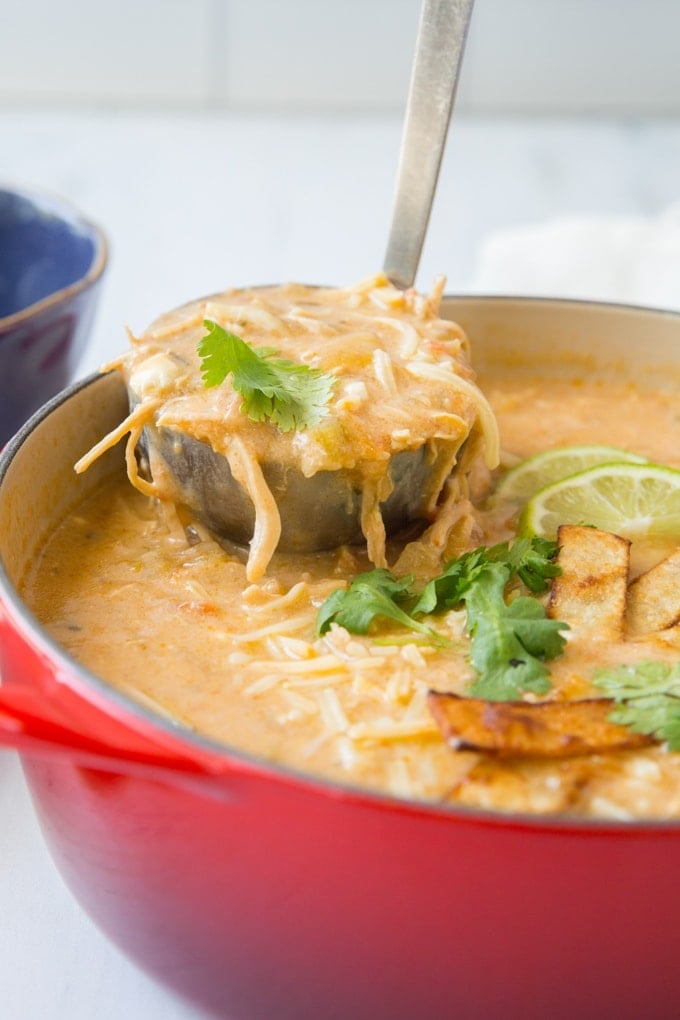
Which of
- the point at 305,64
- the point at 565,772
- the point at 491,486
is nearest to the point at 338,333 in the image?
the point at 491,486

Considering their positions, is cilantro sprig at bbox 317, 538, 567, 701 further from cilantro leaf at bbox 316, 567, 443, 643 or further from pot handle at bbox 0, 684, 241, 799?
pot handle at bbox 0, 684, 241, 799

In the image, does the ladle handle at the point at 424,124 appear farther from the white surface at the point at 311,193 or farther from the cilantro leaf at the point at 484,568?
the white surface at the point at 311,193

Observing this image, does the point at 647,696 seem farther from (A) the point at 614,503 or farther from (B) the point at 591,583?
(A) the point at 614,503

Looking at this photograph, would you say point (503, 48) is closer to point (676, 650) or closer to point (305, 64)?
point (305, 64)

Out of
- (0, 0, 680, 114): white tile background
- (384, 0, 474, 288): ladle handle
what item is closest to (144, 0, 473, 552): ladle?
(384, 0, 474, 288): ladle handle

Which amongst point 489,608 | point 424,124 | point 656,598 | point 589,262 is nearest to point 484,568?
point 489,608

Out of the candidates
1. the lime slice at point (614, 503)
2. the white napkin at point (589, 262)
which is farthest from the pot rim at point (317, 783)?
the white napkin at point (589, 262)
